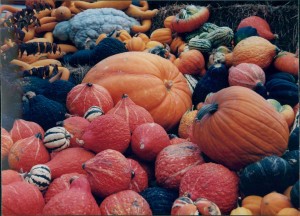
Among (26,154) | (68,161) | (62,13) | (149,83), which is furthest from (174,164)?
(62,13)

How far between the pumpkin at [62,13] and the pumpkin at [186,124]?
327cm

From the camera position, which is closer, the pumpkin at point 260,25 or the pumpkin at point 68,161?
the pumpkin at point 68,161

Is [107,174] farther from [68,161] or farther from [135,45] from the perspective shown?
[135,45]

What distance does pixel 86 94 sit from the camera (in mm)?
3314

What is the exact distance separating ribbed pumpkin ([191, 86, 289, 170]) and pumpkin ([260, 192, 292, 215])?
1.09 feet

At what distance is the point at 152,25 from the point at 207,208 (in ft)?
15.3

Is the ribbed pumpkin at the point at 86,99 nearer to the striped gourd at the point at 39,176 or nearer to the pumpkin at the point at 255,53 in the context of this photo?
the striped gourd at the point at 39,176

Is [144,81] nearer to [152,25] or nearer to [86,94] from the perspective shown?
[86,94]

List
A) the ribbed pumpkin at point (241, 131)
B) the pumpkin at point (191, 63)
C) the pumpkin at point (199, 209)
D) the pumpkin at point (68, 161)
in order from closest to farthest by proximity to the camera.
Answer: the pumpkin at point (199, 209) < the ribbed pumpkin at point (241, 131) < the pumpkin at point (68, 161) < the pumpkin at point (191, 63)

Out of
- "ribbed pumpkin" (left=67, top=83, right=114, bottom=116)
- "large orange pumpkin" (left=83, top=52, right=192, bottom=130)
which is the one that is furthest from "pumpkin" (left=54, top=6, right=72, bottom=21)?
"ribbed pumpkin" (left=67, top=83, right=114, bottom=116)

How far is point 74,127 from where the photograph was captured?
2875 millimetres

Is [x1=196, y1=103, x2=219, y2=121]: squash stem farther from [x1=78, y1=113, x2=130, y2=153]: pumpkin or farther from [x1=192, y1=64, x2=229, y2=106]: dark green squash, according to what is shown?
[x1=192, y1=64, x2=229, y2=106]: dark green squash

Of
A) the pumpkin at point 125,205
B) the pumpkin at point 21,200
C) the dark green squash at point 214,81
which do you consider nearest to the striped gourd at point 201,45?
the dark green squash at point 214,81

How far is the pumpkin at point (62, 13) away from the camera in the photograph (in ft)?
20.8
